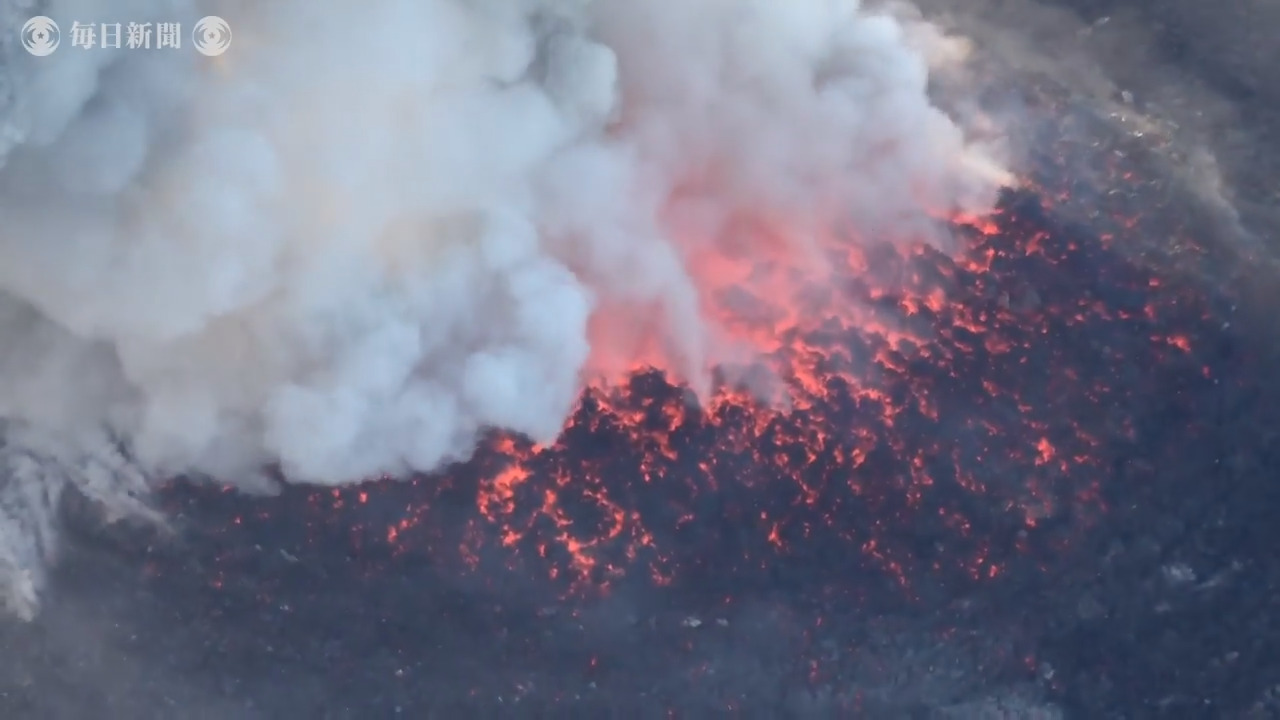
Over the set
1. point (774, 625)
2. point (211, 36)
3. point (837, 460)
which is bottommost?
point (774, 625)

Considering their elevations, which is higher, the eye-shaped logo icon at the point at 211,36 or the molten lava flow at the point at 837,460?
the eye-shaped logo icon at the point at 211,36

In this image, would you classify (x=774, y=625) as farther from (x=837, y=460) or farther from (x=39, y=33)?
(x=39, y=33)

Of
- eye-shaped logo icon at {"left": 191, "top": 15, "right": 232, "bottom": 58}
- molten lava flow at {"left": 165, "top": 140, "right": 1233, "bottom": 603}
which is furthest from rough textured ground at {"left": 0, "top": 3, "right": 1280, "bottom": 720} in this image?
eye-shaped logo icon at {"left": 191, "top": 15, "right": 232, "bottom": 58}

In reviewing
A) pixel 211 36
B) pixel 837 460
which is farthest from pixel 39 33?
pixel 837 460

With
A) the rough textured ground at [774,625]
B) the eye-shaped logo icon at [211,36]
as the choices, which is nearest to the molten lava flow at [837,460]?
the rough textured ground at [774,625]

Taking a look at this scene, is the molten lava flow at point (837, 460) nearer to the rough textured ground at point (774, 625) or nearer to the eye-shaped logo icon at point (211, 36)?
the rough textured ground at point (774, 625)

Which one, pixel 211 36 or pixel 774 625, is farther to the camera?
pixel 774 625

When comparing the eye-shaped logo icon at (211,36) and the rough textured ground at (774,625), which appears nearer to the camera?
the eye-shaped logo icon at (211,36)

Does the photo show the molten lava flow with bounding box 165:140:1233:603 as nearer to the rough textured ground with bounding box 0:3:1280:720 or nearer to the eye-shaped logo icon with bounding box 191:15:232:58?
the rough textured ground with bounding box 0:3:1280:720

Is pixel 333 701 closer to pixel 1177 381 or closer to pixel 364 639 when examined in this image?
pixel 364 639
